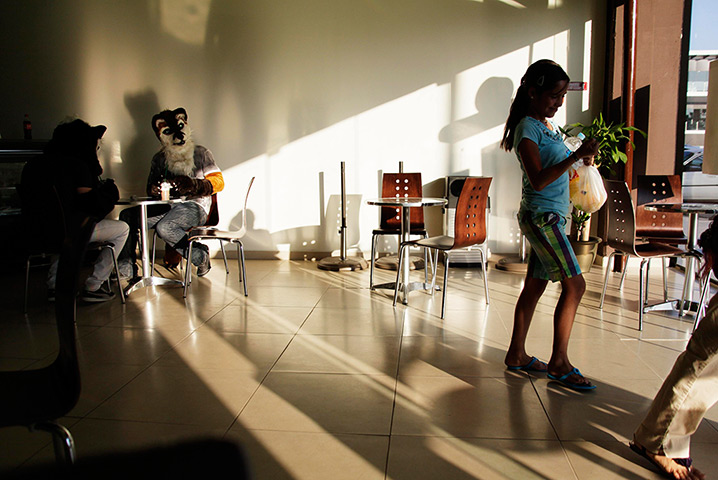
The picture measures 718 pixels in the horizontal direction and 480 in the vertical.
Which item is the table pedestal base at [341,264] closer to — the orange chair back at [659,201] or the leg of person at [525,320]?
the orange chair back at [659,201]

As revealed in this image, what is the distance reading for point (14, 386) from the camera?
1.70 metres

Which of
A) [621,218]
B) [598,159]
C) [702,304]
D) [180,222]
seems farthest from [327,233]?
[702,304]

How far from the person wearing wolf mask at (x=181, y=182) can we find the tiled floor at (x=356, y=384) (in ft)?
2.38

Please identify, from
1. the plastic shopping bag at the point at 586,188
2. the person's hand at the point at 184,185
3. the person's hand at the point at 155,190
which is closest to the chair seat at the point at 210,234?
the person's hand at the point at 184,185

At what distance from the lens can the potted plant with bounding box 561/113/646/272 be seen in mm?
5461

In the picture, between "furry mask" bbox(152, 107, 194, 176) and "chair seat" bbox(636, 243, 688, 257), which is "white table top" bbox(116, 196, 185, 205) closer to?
"furry mask" bbox(152, 107, 194, 176)

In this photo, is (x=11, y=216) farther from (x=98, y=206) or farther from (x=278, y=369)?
(x=278, y=369)

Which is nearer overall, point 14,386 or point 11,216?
point 14,386

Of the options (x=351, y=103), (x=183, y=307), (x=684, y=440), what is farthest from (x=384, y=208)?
(x=684, y=440)

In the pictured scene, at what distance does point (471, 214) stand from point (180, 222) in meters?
2.66

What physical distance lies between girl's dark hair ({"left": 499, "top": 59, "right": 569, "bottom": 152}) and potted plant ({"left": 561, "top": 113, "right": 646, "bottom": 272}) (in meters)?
2.92

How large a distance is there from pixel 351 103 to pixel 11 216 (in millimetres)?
3767

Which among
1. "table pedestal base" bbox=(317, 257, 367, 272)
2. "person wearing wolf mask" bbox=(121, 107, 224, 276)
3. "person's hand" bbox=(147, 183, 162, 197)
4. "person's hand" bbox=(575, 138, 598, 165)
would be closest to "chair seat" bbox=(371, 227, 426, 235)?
"table pedestal base" bbox=(317, 257, 367, 272)

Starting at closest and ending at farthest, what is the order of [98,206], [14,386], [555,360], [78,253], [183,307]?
[78,253]
[14,386]
[555,360]
[98,206]
[183,307]
